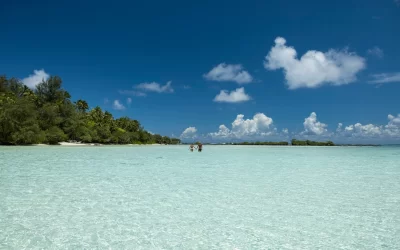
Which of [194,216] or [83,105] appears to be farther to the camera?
[83,105]

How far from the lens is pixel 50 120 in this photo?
5503 cm

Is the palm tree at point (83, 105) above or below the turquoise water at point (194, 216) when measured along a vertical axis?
above

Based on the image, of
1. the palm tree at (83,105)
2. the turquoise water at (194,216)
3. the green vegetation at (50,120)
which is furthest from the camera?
the palm tree at (83,105)

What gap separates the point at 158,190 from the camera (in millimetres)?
8961

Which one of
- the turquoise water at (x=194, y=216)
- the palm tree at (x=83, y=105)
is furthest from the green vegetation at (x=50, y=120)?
the turquoise water at (x=194, y=216)

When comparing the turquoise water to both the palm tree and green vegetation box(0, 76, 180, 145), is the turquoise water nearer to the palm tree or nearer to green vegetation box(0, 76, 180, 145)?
green vegetation box(0, 76, 180, 145)

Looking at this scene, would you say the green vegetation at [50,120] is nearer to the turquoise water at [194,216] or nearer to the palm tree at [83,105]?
the palm tree at [83,105]

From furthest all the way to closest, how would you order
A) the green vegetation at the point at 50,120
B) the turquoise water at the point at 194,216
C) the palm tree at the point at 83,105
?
the palm tree at the point at 83,105
the green vegetation at the point at 50,120
the turquoise water at the point at 194,216

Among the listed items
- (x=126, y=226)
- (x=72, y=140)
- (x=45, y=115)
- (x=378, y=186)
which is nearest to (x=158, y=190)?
(x=126, y=226)

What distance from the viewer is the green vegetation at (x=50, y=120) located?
43.3 metres

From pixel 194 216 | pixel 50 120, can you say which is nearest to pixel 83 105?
pixel 50 120

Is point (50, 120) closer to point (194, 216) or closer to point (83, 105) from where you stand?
point (83, 105)

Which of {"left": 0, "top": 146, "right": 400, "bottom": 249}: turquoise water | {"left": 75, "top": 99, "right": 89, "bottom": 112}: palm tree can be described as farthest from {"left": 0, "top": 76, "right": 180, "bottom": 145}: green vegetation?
{"left": 0, "top": 146, "right": 400, "bottom": 249}: turquoise water

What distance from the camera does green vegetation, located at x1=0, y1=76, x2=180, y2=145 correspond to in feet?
142
